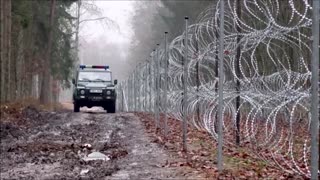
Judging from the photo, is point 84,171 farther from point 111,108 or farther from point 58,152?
point 111,108

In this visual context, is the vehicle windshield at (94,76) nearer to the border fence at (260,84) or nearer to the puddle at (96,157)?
the border fence at (260,84)

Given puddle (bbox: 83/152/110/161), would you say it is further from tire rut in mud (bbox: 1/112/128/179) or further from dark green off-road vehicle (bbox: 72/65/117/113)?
dark green off-road vehicle (bbox: 72/65/117/113)

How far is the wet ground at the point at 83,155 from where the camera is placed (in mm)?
8602

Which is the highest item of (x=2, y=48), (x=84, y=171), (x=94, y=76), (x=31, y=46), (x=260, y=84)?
(x=31, y=46)

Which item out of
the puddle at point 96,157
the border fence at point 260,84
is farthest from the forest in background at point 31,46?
the puddle at point 96,157

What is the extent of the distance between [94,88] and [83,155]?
56.2ft

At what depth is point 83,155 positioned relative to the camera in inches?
436

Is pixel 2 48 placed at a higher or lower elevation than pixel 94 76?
higher

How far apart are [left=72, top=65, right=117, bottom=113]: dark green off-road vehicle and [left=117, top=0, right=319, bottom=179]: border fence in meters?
10.8

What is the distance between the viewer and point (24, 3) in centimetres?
3042

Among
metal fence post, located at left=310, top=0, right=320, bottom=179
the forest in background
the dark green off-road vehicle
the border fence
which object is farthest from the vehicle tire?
metal fence post, located at left=310, top=0, right=320, bottom=179

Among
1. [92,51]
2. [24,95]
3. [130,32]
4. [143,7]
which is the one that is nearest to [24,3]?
[24,95]

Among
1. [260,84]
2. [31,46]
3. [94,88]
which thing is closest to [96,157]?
[260,84]

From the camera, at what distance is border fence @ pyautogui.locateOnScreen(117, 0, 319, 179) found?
19.4 feet
